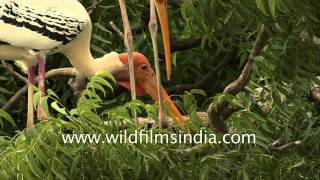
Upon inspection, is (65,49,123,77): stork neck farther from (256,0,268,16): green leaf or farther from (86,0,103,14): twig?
(256,0,268,16): green leaf

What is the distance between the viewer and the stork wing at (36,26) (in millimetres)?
3959

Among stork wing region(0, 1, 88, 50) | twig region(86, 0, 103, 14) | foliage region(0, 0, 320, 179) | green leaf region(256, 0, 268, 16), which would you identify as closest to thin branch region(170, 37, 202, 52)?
twig region(86, 0, 103, 14)

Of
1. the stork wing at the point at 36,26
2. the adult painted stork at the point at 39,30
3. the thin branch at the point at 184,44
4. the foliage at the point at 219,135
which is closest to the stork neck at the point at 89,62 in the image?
the adult painted stork at the point at 39,30

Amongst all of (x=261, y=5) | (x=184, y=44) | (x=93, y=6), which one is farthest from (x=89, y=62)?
(x=261, y=5)

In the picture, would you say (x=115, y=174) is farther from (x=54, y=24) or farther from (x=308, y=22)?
(x=54, y=24)

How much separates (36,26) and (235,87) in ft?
3.95

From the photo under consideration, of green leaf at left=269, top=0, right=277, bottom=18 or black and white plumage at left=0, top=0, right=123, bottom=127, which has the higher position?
green leaf at left=269, top=0, right=277, bottom=18

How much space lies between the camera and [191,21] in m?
3.07

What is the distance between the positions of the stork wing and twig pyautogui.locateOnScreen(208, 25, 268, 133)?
3.60 ft

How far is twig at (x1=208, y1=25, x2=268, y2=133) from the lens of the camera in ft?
9.67

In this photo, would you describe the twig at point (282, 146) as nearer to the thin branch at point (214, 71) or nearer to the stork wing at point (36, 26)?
the stork wing at point (36, 26)

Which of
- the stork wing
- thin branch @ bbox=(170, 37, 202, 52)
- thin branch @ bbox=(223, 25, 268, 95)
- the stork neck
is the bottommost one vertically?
thin branch @ bbox=(170, 37, 202, 52)

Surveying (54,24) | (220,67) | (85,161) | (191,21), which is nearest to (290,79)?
(191,21)

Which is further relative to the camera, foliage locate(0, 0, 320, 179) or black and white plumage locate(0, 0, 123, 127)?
black and white plumage locate(0, 0, 123, 127)
